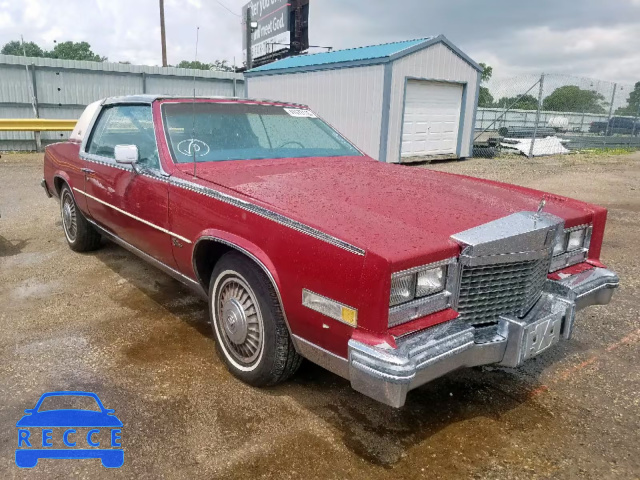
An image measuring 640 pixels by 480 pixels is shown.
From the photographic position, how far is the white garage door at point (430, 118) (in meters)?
13.4

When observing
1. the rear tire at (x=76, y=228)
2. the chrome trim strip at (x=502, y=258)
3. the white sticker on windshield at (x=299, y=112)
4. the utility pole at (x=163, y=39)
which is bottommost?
the rear tire at (x=76, y=228)

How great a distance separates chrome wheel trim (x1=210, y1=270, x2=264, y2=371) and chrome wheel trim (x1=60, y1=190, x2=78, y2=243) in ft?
9.36

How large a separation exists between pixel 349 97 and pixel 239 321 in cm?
1156

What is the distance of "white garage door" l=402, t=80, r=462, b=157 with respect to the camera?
1345 centimetres

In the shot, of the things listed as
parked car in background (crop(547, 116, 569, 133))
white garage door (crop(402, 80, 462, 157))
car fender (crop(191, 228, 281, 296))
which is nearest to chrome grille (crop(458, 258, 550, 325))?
car fender (crop(191, 228, 281, 296))

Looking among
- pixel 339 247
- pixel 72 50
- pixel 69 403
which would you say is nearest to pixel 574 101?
pixel 339 247

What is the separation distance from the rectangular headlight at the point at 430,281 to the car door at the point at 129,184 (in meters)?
1.81

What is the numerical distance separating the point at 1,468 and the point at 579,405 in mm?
2880

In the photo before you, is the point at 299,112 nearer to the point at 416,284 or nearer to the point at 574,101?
the point at 416,284

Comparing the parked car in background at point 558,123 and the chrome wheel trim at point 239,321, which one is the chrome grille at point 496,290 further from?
the parked car in background at point 558,123

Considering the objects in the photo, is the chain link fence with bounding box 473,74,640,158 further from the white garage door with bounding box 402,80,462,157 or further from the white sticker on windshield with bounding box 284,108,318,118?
the white sticker on windshield with bounding box 284,108,318,118

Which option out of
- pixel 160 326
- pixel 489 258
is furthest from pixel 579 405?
pixel 160 326

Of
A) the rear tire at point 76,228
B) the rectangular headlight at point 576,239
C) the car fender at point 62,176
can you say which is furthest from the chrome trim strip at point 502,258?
the car fender at point 62,176

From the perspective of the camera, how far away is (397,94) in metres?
12.8
